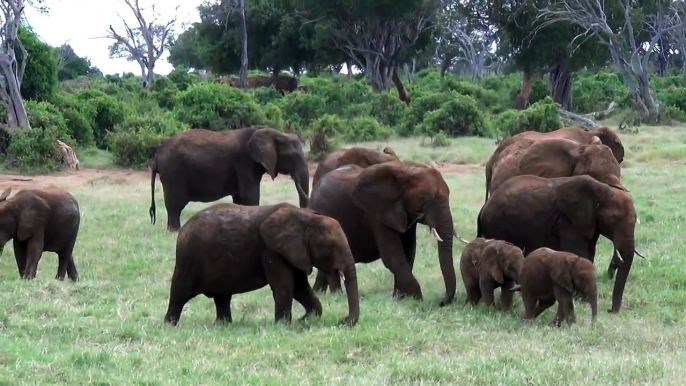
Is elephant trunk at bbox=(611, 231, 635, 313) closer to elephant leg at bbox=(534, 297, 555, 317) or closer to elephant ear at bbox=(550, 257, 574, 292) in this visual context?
elephant leg at bbox=(534, 297, 555, 317)

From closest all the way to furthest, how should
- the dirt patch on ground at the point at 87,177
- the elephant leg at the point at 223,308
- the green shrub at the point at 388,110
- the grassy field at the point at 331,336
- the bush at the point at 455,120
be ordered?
the grassy field at the point at 331,336, the elephant leg at the point at 223,308, the dirt patch on ground at the point at 87,177, the bush at the point at 455,120, the green shrub at the point at 388,110

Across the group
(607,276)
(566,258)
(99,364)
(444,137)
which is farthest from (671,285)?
(444,137)

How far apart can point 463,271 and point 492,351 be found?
2339 mm

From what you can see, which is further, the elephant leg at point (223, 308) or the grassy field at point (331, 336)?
the elephant leg at point (223, 308)

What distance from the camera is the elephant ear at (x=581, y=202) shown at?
30.6 ft

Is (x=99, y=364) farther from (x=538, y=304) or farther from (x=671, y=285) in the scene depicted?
(x=671, y=285)

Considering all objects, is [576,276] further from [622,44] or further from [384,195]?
[622,44]

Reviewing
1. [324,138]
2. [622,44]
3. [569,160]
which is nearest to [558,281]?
[569,160]

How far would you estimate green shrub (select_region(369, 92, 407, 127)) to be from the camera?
104ft

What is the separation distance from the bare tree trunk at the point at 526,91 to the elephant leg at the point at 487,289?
29.0 m

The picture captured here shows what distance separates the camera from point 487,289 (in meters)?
9.24

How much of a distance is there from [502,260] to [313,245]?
202 cm

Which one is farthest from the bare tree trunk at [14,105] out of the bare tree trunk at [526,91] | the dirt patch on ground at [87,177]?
the bare tree trunk at [526,91]

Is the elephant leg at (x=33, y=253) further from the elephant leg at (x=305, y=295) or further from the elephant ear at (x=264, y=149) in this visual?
the elephant ear at (x=264, y=149)
